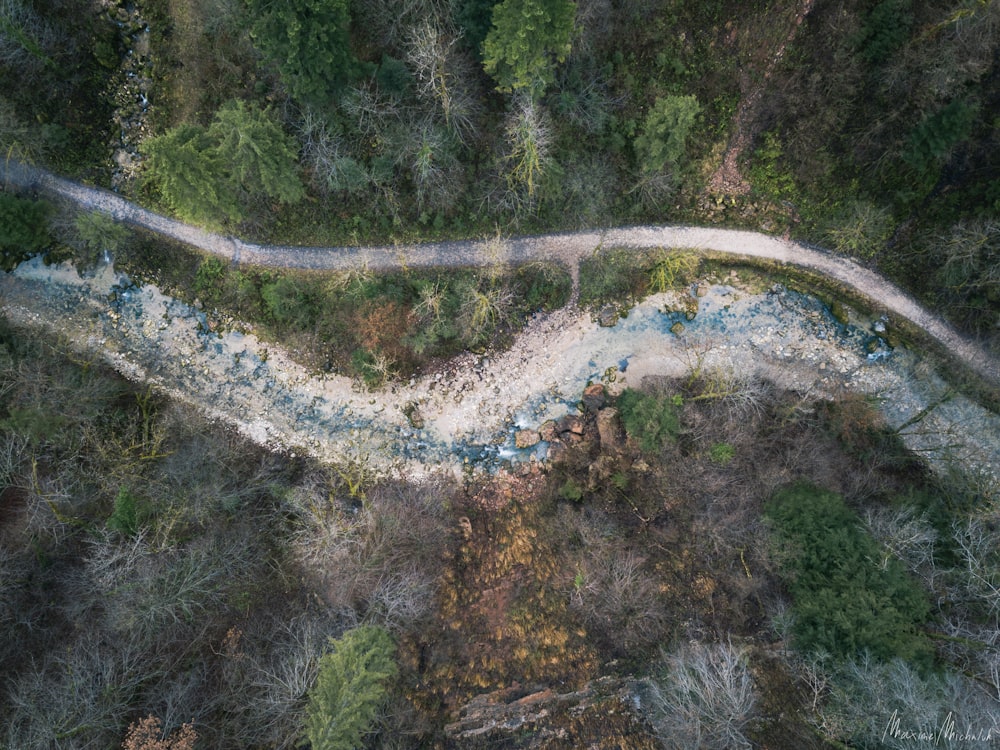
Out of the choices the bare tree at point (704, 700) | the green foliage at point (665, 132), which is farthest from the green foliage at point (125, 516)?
the green foliage at point (665, 132)

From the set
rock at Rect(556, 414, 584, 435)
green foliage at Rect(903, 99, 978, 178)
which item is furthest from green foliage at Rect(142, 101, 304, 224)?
green foliage at Rect(903, 99, 978, 178)

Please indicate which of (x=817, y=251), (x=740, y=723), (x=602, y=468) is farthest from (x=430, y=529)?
(x=817, y=251)

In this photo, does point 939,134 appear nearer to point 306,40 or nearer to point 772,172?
point 772,172

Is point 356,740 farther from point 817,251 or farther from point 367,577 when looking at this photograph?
point 817,251

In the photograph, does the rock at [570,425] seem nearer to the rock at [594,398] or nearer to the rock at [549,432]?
the rock at [549,432]

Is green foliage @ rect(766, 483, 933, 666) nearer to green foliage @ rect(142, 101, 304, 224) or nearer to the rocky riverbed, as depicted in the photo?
the rocky riverbed
